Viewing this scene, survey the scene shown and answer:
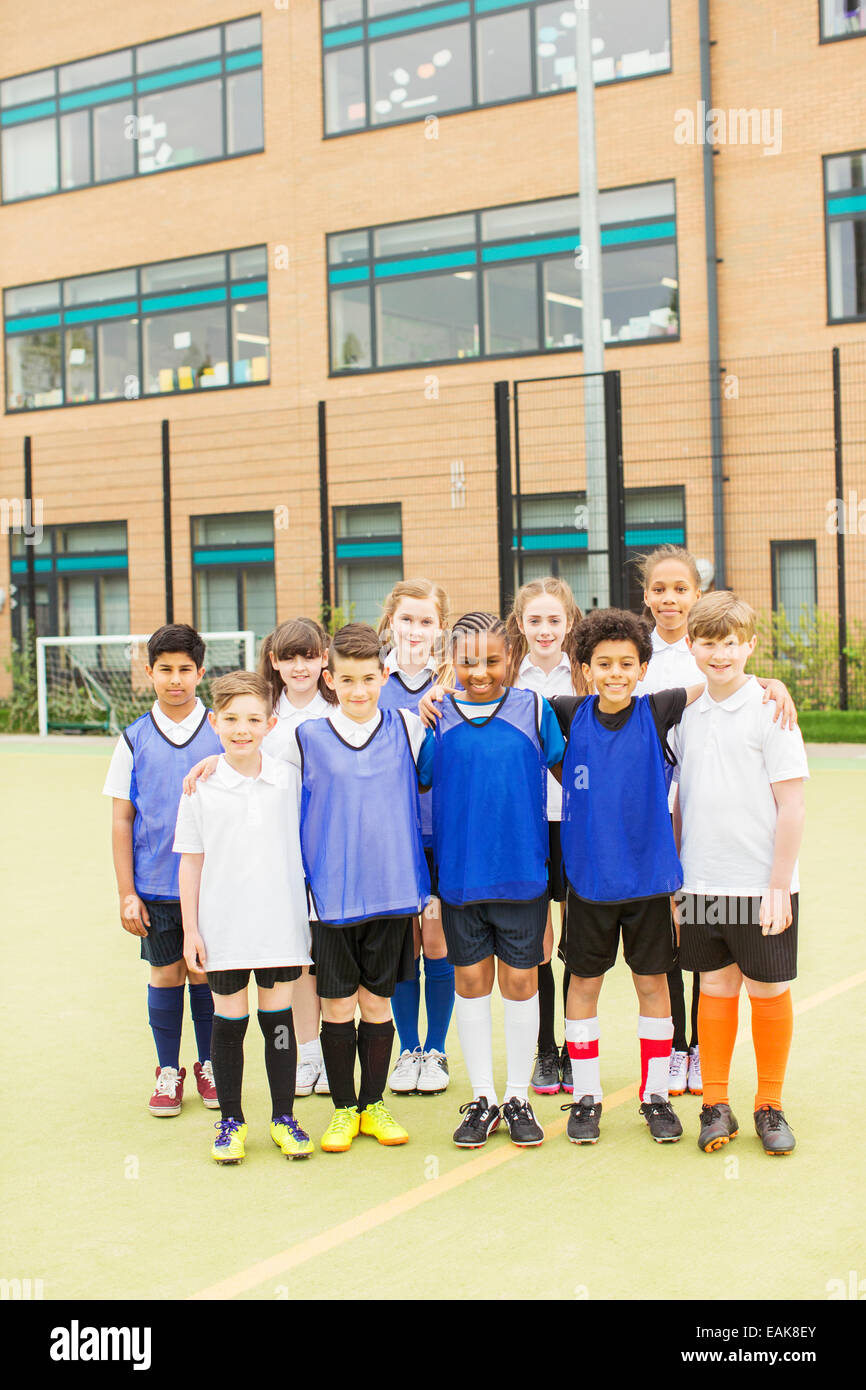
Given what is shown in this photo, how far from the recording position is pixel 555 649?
4.70m

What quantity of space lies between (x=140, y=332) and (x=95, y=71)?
3.97 m

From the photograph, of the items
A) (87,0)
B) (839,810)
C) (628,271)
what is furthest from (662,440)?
(87,0)

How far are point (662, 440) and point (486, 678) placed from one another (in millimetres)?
12490

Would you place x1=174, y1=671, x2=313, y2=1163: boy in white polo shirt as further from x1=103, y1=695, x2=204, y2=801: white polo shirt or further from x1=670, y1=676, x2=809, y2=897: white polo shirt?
x1=670, y1=676, x2=809, y2=897: white polo shirt

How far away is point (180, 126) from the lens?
19.9m

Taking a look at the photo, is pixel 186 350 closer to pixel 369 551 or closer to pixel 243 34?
pixel 243 34

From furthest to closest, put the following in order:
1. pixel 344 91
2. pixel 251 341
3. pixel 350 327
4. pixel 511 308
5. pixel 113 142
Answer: pixel 113 142 → pixel 251 341 → pixel 350 327 → pixel 344 91 → pixel 511 308

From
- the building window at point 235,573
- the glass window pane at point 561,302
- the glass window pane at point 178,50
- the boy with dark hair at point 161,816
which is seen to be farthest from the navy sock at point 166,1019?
the glass window pane at point 178,50

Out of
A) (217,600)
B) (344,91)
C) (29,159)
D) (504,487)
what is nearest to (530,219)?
(344,91)

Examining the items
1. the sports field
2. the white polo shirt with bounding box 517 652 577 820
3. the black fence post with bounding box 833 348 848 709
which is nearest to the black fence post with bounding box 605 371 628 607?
the black fence post with bounding box 833 348 848 709

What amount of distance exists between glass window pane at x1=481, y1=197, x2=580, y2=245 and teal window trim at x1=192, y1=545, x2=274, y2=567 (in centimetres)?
497

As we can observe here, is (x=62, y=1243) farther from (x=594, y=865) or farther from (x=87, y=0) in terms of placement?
(x=87, y=0)

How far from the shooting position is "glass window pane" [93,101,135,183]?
20.5 meters

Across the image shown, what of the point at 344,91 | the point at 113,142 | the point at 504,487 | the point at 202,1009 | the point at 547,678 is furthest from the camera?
the point at 113,142
